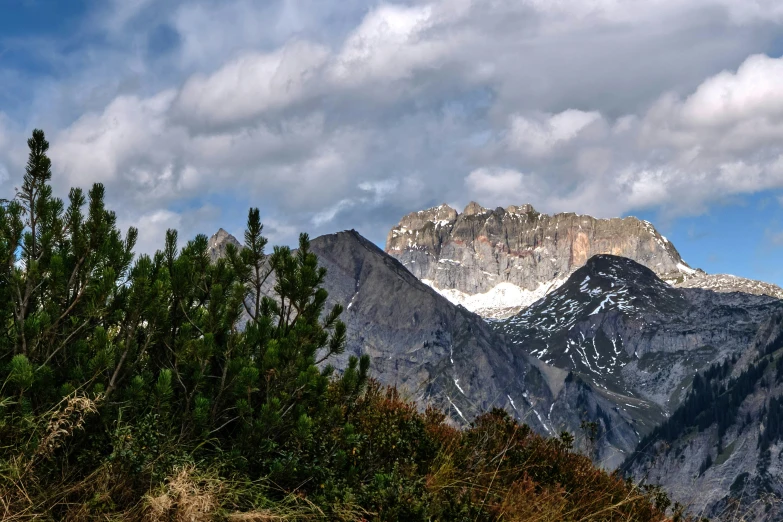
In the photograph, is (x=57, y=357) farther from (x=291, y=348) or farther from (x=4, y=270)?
(x=291, y=348)

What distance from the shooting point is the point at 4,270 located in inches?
290

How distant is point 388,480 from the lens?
7.18 metres

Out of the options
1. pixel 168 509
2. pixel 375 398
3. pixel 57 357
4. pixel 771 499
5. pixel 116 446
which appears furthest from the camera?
pixel 375 398

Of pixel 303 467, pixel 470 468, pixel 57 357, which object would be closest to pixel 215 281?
pixel 57 357

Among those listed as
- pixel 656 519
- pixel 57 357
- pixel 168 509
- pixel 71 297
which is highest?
pixel 71 297

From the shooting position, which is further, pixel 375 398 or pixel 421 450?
pixel 375 398

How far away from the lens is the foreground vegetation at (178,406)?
643 cm

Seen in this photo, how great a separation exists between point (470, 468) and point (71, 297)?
496 cm

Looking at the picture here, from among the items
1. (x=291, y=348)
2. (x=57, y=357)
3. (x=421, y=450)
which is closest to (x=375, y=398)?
(x=421, y=450)

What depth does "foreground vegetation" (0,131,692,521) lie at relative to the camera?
6430 millimetres

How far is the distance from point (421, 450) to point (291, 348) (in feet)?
7.08

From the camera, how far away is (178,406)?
758 centimetres

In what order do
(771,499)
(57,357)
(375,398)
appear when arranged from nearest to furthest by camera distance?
(57,357) < (771,499) < (375,398)

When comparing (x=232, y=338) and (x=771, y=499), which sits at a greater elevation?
(x=232, y=338)
